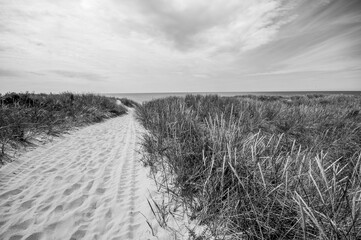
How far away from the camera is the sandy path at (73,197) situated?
1.72 meters

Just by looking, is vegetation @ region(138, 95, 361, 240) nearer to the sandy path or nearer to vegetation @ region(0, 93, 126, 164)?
the sandy path

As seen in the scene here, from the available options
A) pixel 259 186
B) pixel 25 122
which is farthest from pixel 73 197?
pixel 25 122

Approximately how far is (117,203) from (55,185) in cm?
125

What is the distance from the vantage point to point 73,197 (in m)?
2.25

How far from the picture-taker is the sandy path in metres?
1.72

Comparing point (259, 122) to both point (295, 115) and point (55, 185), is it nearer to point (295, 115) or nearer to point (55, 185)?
point (295, 115)

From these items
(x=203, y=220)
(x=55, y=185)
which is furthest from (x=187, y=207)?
(x=55, y=185)

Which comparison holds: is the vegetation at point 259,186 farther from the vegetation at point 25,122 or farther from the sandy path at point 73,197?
the vegetation at point 25,122

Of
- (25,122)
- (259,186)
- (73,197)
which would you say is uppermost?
(25,122)

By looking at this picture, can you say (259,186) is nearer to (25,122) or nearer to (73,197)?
(73,197)

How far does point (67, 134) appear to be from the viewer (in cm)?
550

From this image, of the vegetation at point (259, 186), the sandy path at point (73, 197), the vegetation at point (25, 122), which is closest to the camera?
the vegetation at point (259, 186)

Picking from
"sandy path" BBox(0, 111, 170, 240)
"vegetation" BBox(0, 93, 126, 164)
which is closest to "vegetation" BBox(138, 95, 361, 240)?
"sandy path" BBox(0, 111, 170, 240)

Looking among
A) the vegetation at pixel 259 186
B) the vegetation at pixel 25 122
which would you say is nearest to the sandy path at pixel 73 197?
the vegetation at pixel 259 186
